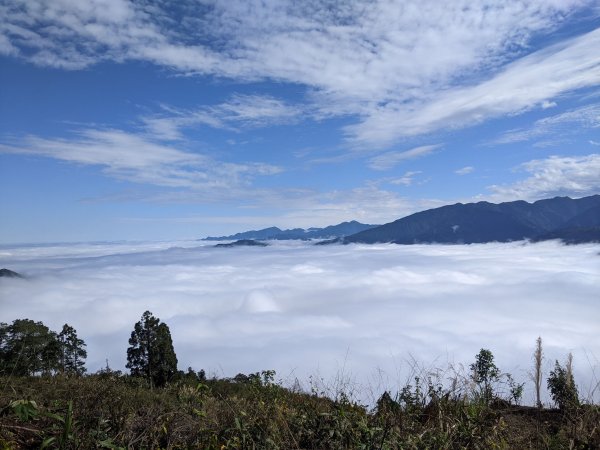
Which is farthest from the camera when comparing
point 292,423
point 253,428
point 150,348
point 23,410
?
point 150,348

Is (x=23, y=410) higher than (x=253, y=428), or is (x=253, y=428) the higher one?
(x=23, y=410)

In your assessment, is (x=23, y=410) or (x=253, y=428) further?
(x=253, y=428)

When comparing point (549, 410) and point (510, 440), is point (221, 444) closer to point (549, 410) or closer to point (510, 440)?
point (510, 440)

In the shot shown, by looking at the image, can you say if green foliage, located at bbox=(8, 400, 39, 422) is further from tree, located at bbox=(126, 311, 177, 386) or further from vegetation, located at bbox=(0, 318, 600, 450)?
tree, located at bbox=(126, 311, 177, 386)

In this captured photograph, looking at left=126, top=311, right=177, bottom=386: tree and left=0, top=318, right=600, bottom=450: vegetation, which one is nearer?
left=0, top=318, right=600, bottom=450: vegetation

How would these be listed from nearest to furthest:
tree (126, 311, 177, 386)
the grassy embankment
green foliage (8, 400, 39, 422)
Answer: green foliage (8, 400, 39, 422) < the grassy embankment < tree (126, 311, 177, 386)

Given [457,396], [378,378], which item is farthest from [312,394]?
[457,396]

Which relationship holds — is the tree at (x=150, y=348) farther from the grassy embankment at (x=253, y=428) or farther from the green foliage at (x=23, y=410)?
the green foliage at (x=23, y=410)

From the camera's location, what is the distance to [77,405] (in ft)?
14.2

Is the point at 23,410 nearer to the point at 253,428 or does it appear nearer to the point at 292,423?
the point at 253,428

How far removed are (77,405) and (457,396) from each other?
4761 millimetres

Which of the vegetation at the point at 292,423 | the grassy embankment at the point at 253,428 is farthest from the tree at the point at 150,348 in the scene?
the grassy embankment at the point at 253,428

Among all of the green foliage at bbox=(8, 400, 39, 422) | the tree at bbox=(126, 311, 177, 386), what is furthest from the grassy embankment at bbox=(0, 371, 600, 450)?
the tree at bbox=(126, 311, 177, 386)

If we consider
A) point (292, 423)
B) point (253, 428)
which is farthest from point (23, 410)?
point (292, 423)
